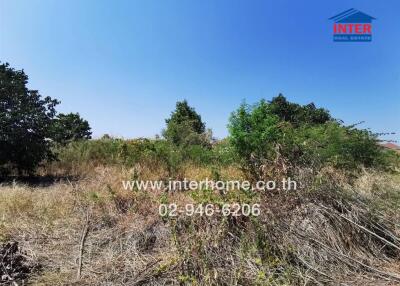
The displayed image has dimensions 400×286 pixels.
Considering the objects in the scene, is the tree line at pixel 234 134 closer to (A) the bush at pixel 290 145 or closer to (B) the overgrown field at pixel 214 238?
(A) the bush at pixel 290 145

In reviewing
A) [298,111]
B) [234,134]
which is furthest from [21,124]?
[298,111]

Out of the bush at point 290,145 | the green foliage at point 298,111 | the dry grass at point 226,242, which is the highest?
the green foliage at point 298,111

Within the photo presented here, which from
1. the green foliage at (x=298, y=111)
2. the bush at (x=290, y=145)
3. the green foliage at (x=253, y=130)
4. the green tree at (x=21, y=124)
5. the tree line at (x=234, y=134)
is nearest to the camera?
the bush at (x=290, y=145)

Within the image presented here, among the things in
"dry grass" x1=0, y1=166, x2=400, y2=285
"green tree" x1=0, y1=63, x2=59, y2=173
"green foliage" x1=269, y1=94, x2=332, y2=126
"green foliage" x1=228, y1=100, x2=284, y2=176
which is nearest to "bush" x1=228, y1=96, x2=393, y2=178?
"green foliage" x1=228, y1=100, x2=284, y2=176

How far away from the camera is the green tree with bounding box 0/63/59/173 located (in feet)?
22.0

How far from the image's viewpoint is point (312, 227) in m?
3.12

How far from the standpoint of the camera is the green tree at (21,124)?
6.71 meters

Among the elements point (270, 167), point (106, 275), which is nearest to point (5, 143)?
point (106, 275)

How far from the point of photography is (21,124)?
693cm

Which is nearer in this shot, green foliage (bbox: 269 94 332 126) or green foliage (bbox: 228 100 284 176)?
green foliage (bbox: 228 100 284 176)

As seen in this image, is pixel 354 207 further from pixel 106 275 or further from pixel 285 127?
pixel 285 127

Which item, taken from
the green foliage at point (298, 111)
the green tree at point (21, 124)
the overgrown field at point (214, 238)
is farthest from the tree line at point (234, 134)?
the green foliage at point (298, 111)

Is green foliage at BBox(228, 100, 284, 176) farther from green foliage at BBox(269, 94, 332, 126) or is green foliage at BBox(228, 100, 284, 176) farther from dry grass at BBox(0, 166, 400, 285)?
green foliage at BBox(269, 94, 332, 126)

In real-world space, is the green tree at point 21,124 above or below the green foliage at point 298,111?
below
